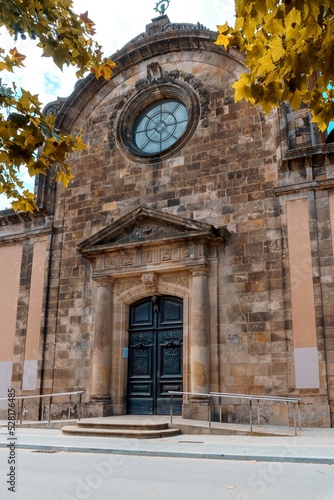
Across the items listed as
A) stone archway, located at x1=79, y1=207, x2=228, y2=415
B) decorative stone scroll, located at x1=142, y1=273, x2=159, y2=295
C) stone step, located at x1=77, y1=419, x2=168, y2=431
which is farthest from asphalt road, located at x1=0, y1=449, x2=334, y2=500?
decorative stone scroll, located at x1=142, y1=273, x2=159, y2=295

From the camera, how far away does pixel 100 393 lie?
40.6 feet

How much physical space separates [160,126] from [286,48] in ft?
35.9

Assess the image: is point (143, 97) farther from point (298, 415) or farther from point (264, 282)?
point (298, 415)

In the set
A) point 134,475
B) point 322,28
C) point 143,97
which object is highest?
point 143,97

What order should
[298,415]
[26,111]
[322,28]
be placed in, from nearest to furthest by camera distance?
[322,28] < [26,111] < [298,415]

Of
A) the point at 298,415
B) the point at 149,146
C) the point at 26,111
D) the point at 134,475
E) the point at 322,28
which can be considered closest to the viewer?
the point at 322,28

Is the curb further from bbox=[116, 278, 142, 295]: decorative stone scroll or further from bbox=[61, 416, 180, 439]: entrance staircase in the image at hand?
bbox=[116, 278, 142, 295]: decorative stone scroll

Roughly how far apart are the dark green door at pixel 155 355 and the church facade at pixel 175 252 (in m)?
0.03

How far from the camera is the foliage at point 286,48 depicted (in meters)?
3.44

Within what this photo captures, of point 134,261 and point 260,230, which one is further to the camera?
point 134,261

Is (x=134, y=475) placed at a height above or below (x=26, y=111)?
below

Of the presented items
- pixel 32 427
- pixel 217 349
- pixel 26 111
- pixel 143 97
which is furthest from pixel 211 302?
pixel 26 111

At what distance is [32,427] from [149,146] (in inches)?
302

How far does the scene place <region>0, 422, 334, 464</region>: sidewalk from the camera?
6969 millimetres
